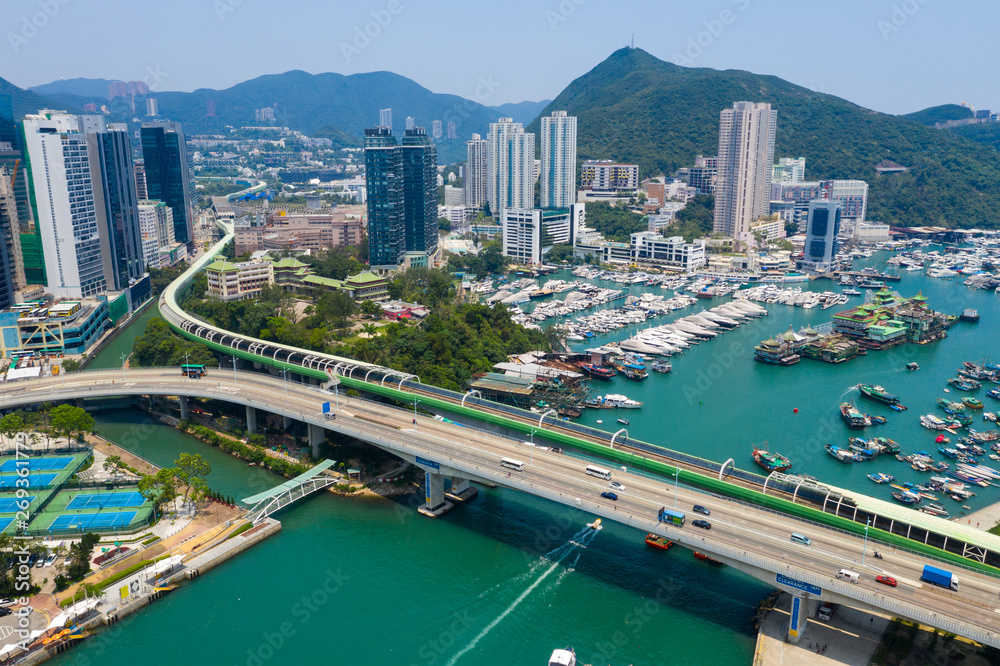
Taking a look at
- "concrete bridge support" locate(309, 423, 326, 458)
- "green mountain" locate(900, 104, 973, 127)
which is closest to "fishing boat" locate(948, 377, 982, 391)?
"concrete bridge support" locate(309, 423, 326, 458)

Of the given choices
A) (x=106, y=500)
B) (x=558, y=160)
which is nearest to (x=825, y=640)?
(x=106, y=500)

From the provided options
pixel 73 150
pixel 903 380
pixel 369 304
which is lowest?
pixel 903 380

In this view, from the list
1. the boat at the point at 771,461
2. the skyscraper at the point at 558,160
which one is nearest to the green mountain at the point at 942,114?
the skyscraper at the point at 558,160

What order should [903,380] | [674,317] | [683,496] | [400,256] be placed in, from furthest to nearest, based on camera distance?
[400,256]
[674,317]
[903,380]
[683,496]

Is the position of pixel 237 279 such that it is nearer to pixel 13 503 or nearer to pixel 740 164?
pixel 13 503

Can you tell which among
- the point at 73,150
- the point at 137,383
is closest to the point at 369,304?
the point at 137,383

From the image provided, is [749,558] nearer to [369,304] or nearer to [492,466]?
[492,466]
